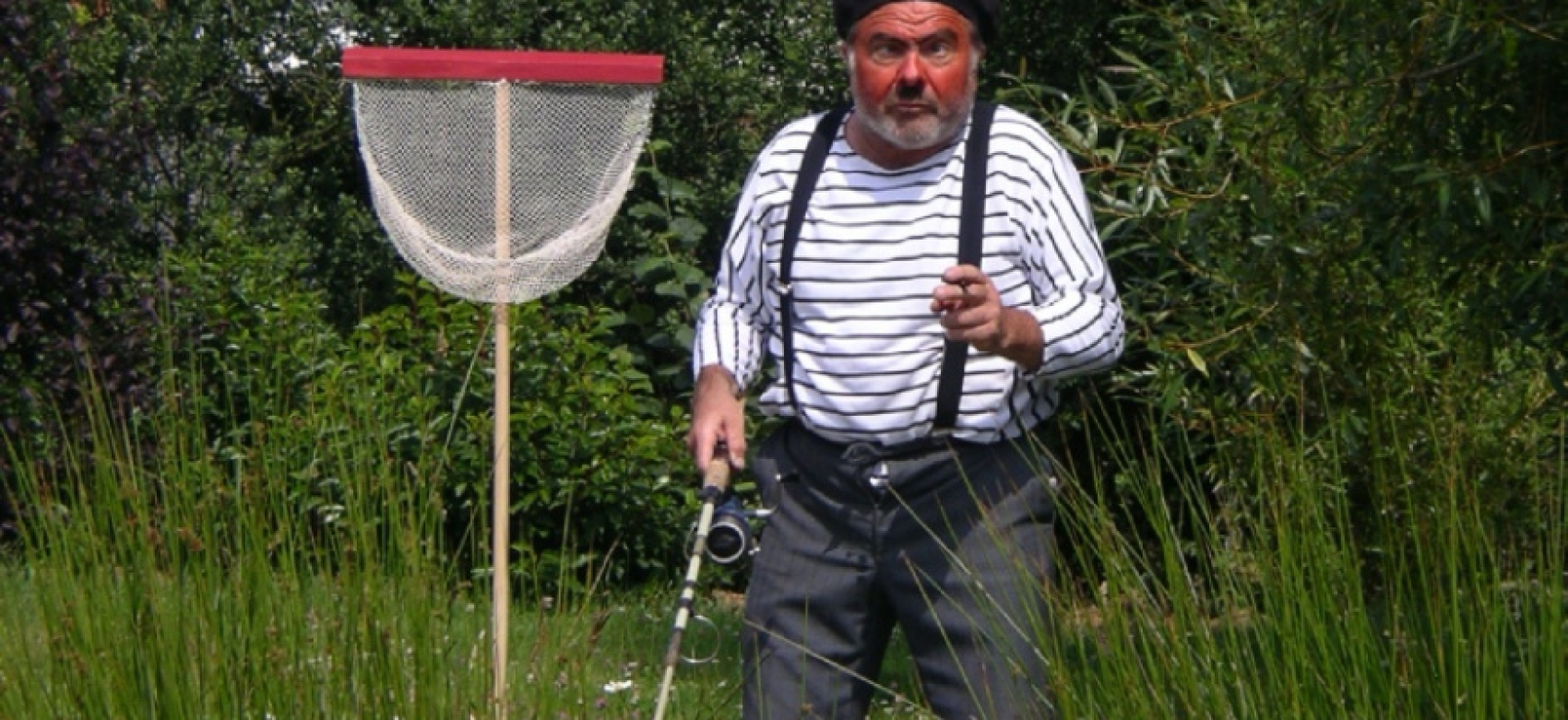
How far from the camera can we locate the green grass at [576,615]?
3197mm

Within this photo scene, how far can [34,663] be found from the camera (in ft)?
13.1

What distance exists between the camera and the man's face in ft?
12.8

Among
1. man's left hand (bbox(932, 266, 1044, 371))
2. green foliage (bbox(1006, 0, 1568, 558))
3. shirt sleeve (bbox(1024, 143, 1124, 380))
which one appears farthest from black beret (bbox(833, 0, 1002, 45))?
green foliage (bbox(1006, 0, 1568, 558))

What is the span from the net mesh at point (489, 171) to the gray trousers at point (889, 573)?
1.89 metres

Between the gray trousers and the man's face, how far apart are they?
49cm

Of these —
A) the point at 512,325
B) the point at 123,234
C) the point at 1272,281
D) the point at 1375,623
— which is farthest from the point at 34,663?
the point at 123,234

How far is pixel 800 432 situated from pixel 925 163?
48cm

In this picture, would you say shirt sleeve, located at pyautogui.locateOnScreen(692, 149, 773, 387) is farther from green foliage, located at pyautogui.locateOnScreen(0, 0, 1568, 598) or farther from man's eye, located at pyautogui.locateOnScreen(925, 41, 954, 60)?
green foliage, located at pyautogui.locateOnScreen(0, 0, 1568, 598)

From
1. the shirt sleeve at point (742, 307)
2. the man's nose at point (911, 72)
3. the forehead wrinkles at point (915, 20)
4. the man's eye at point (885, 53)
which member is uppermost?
the forehead wrinkles at point (915, 20)

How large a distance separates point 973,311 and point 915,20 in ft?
1.81

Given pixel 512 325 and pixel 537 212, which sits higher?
pixel 537 212

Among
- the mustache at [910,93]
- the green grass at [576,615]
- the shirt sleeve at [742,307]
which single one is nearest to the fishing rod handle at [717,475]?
the shirt sleeve at [742,307]

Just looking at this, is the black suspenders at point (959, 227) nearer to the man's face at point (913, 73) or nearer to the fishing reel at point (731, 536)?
the man's face at point (913, 73)

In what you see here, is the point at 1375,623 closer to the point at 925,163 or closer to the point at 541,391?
the point at 925,163
